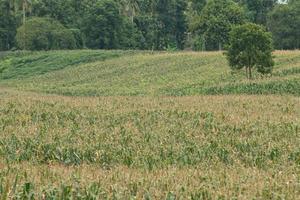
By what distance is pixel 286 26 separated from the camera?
84500mm

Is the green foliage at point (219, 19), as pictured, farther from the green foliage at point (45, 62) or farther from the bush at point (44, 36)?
the bush at point (44, 36)

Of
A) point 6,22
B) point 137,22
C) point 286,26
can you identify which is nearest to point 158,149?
point 286,26

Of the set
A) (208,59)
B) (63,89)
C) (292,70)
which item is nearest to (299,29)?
(208,59)

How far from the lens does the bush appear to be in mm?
92162

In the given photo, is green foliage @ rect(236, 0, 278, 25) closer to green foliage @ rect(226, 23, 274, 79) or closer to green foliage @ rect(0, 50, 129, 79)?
green foliage @ rect(0, 50, 129, 79)

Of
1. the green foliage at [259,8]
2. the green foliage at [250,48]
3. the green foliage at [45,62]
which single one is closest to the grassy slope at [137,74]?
the green foliage at [45,62]

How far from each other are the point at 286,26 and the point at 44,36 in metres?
42.2

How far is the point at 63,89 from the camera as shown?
56.8m

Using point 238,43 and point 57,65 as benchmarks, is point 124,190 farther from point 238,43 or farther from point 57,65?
point 57,65

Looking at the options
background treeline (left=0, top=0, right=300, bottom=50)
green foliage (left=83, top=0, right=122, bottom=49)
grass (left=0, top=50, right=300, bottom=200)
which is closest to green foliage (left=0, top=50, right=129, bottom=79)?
background treeline (left=0, top=0, right=300, bottom=50)

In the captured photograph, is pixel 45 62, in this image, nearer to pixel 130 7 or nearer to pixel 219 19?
pixel 219 19

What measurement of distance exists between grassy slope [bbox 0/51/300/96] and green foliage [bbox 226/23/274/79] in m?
1.61

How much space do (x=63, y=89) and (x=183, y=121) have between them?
3548cm

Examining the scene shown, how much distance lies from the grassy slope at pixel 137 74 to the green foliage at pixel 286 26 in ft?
64.4
